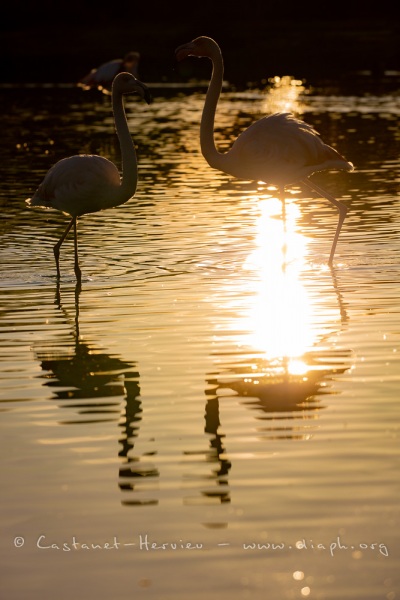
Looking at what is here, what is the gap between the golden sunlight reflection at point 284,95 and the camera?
107ft

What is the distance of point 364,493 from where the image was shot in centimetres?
639

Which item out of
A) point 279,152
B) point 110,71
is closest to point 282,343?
point 279,152

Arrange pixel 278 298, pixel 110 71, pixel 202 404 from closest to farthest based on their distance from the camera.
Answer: pixel 202 404 → pixel 278 298 → pixel 110 71

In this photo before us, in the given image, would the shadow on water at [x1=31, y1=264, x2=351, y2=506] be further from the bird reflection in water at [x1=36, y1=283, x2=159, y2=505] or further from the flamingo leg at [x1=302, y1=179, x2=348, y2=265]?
the flamingo leg at [x1=302, y1=179, x2=348, y2=265]

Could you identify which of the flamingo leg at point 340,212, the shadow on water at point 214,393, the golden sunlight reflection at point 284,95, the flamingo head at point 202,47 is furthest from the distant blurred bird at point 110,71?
the shadow on water at point 214,393

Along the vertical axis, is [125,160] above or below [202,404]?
above

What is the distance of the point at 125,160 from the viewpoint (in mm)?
12234

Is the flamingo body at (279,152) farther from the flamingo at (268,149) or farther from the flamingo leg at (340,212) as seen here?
the flamingo leg at (340,212)

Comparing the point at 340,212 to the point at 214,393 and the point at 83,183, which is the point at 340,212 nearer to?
the point at 83,183

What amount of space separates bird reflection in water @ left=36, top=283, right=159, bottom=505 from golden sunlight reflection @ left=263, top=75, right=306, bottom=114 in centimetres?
2234

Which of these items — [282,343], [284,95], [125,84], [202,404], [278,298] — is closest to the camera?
[202,404]

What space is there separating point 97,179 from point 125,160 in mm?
309

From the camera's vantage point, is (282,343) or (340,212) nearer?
(282,343)

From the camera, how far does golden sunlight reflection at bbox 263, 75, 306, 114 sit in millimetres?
32544
